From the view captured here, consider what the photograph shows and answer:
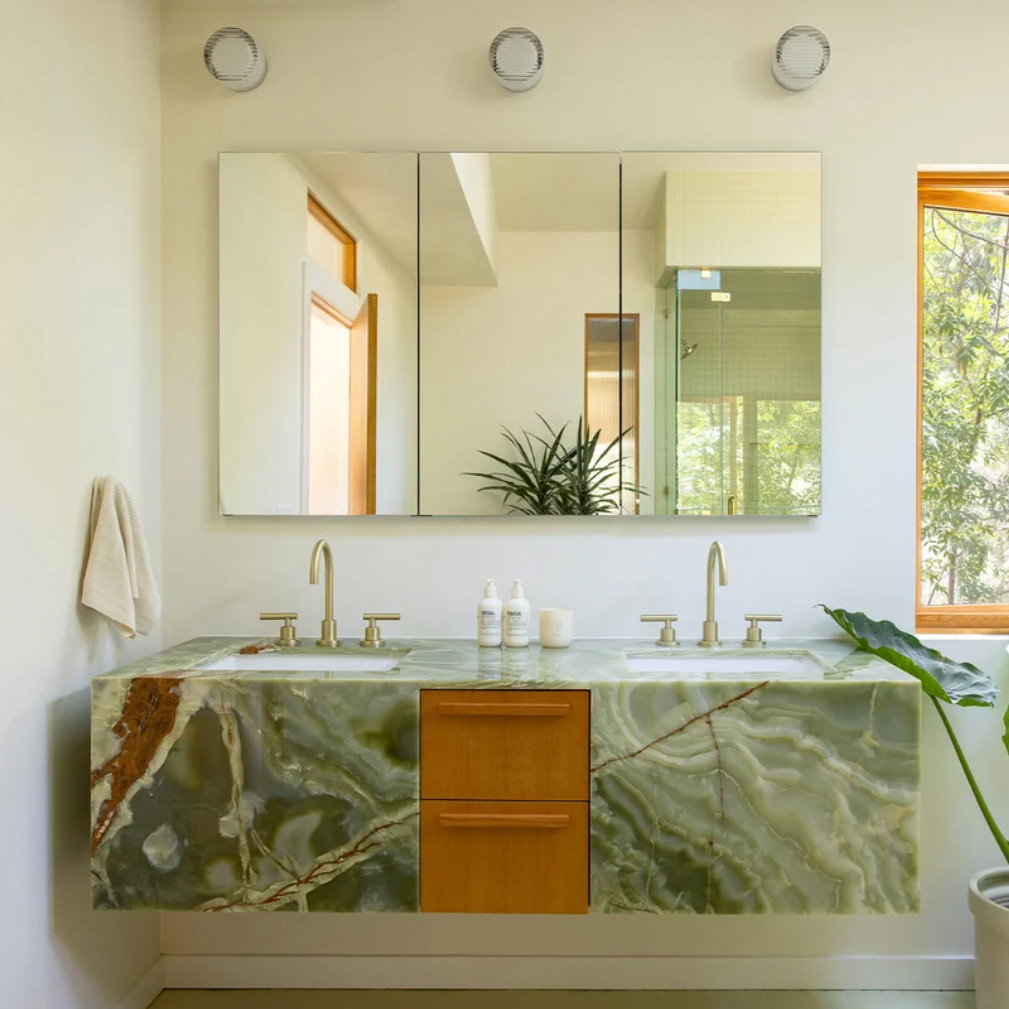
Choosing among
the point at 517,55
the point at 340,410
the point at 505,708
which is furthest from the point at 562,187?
the point at 505,708

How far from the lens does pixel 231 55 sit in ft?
7.43

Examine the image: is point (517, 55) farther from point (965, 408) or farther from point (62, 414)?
point (965, 408)

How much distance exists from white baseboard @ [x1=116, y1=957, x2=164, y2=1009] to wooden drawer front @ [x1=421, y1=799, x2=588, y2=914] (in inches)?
35.2

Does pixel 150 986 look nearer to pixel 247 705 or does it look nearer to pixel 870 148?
pixel 247 705

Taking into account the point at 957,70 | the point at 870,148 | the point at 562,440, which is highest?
the point at 957,70

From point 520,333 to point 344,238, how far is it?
1.69 ft

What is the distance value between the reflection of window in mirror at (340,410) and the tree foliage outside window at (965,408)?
4.87 feet

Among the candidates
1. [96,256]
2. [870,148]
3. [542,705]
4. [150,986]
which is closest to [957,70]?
[870,148]

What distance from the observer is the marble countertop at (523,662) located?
184cm

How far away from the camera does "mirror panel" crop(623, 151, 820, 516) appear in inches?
90.5

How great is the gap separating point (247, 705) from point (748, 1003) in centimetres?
146

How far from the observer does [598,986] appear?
2.32 m

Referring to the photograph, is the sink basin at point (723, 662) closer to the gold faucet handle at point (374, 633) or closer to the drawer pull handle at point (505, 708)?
the drawer pull handle at point (505, 708)

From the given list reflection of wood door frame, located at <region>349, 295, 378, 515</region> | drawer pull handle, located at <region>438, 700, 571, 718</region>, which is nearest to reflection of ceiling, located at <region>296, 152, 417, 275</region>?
reflection of wood door frame, located at <region>349, 295, 378, 515</region>
